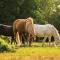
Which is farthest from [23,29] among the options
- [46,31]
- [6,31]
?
[46,31]

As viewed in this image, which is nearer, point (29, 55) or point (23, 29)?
point (29, 55)

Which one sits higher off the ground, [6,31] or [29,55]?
[6,31]

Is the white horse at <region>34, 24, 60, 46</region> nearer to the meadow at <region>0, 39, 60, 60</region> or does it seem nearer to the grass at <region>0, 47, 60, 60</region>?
the meadow at <region>0, 39, 60, 60</region>

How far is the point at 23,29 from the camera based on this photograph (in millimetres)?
24719

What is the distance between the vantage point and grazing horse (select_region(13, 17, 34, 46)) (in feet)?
79.7

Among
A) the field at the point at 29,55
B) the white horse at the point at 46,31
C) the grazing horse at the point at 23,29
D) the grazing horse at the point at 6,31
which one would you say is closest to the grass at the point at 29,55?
the field at the point at 29,55

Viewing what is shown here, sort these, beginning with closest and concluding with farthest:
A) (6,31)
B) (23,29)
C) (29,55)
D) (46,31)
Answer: (29,55) < (23,29) < (6,31) < (46,31)

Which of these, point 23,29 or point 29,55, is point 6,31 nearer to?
point 23,29

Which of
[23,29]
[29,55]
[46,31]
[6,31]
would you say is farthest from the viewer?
[46,31]


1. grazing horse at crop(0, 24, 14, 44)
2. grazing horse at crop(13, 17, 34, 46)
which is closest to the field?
grazing horse at crop(13, 17, 34, 46)

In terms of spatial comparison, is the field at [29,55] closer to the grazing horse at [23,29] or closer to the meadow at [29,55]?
the meadow at [29,55]

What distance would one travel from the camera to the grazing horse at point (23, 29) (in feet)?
79.7

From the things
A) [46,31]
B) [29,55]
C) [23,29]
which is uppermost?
[23,29]

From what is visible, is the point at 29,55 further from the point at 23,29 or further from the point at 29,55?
the point at 23,29
